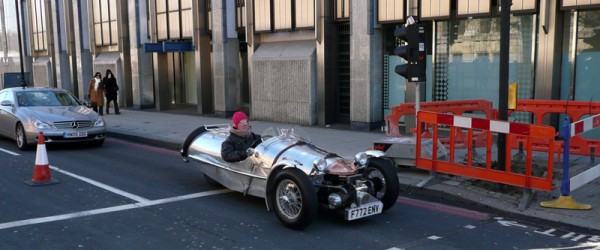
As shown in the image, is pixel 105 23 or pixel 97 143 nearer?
pixel 97 143

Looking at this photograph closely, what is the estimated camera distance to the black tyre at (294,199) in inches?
224

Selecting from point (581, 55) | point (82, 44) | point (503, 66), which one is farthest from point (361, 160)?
point (82, 44)

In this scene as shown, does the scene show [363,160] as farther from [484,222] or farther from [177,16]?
[177,16]

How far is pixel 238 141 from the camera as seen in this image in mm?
7062

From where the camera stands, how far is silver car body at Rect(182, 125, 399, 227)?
5.98 meters

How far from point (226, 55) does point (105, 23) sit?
9184 mm

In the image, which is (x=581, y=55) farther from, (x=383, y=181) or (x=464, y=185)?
(x=383, y=181)

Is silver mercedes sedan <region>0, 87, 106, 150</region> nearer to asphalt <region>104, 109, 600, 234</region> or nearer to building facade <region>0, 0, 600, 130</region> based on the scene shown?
asphalt <region>104, 109, 600, 234</region>

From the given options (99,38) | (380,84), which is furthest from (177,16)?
(380,84)

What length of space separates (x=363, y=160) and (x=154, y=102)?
1843cm


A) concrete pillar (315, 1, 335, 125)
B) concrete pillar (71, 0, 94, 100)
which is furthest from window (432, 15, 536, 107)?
concrete pillar (71, 0, 94, 100)

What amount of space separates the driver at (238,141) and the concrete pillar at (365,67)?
728cm

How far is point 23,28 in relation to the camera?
33.3 meters

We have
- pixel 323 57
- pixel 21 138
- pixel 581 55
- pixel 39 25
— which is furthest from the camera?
pixel 39 25
